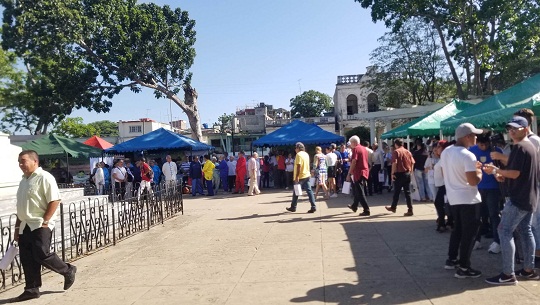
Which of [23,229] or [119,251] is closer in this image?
[23,229]

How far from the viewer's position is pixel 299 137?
2003 cm

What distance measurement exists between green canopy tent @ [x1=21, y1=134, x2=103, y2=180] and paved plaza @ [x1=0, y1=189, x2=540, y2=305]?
12.1 meters

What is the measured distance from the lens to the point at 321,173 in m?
13.8

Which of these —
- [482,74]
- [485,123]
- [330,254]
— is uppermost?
[482,74]

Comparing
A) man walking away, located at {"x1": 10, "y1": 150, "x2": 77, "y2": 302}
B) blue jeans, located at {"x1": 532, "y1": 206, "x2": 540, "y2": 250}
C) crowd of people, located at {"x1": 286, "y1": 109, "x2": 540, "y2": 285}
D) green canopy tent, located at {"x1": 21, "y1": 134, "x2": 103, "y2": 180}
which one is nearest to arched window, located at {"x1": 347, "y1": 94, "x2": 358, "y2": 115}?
green canopy tent, located at {"x1": 21, "y1": 134, "x2": 103, "y2": 180}

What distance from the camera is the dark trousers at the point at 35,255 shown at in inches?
207

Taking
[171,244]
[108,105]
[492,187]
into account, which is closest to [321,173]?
[171,244]

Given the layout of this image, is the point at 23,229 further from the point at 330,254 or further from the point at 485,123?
the point at 485,123

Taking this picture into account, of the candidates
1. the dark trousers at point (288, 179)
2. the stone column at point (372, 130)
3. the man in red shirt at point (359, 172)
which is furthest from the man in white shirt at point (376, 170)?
the stone column at point (372, 130)

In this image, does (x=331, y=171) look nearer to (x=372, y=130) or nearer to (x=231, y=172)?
(x=231, y=172)

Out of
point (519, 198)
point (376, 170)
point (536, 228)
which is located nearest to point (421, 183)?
point (376, 170)

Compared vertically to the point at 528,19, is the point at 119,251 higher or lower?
lower

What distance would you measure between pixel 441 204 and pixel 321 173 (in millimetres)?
5825

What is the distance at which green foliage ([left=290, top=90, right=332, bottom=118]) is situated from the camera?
77875 millimetres
